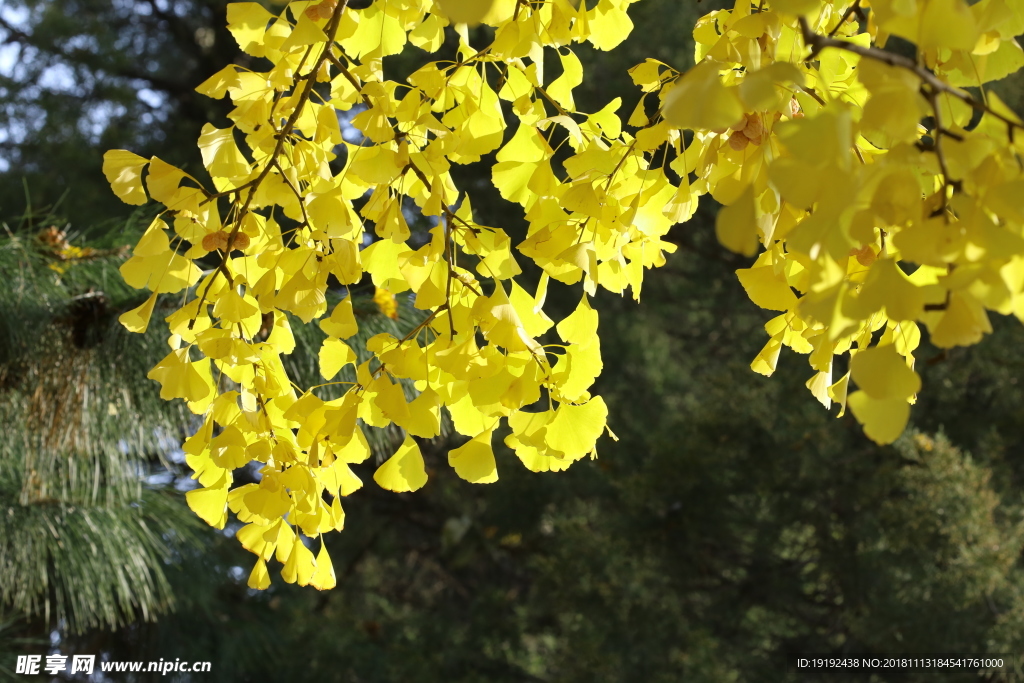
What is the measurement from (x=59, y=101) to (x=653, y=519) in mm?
1901

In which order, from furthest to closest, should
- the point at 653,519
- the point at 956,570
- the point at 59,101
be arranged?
the point at 59,101 → the point at 653,519 → the point at 956,570

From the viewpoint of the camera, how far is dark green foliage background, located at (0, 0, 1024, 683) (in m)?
0.95

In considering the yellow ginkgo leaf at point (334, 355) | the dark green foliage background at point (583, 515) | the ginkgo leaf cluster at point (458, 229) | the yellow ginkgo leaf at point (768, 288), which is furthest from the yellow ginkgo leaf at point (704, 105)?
the dark green foliage background at point (583, 515)

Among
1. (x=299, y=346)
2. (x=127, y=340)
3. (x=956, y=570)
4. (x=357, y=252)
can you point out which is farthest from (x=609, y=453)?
(x=357, y=252)

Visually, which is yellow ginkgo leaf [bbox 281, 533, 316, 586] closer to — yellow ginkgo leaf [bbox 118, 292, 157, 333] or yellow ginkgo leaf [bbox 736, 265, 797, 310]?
yellow ginkgo leaf [bbox 118, 292, 157, 333]

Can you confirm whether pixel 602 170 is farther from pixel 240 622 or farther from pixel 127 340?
pixel 240 622

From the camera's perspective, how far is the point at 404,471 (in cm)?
45

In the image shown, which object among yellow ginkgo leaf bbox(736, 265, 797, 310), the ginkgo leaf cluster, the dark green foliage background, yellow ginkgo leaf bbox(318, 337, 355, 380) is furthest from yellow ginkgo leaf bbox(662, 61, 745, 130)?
the dark green foliage background

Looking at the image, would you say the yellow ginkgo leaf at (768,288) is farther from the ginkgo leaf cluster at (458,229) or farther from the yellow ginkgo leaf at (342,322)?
the yellow ginkgo leaf at (342,322)

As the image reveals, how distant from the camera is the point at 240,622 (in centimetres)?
186

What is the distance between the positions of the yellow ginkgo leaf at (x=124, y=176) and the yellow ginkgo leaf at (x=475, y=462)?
0.22 meters

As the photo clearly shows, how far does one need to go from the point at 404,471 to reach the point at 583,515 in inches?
52.8

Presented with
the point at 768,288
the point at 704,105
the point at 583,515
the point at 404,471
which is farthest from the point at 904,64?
the point at 583,515

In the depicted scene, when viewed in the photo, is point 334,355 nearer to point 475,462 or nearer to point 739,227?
point 475,462
